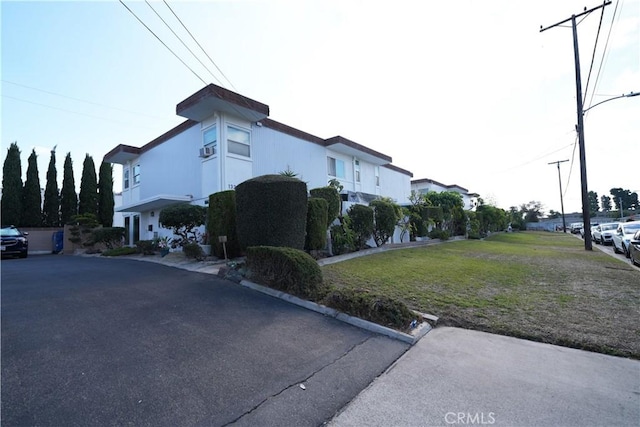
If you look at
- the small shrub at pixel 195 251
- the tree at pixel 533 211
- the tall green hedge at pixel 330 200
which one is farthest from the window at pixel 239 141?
the tree at pixel 533 211

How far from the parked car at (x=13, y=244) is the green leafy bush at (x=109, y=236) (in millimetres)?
3024

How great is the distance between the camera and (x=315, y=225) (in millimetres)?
9750

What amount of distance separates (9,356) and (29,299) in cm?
281

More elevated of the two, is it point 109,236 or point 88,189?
point 88,189

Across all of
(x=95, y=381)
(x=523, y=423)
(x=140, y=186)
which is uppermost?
(x=140, y=186)

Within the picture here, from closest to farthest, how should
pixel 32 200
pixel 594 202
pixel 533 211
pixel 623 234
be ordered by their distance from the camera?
pixel 623 234
pixel 32 200
pixel 533 211
pixel 594 202

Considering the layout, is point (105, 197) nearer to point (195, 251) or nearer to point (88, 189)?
point (88, 189)

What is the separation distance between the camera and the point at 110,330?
369 centimetres

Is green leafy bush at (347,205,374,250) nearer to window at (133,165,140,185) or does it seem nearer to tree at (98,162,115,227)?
window at (133,165,140,185)

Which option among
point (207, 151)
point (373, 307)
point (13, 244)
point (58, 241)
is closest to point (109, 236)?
point (13, 244)

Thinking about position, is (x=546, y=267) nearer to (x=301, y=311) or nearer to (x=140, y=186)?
(x=301, y=311)

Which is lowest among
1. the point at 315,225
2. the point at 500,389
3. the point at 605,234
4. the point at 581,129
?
the point at 500,389

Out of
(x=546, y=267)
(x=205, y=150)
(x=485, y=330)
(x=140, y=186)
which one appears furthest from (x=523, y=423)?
(x=140, y=186)

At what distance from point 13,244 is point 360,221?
16.7 metres
